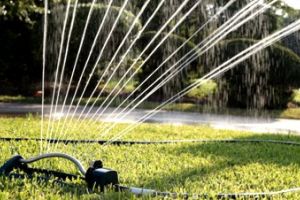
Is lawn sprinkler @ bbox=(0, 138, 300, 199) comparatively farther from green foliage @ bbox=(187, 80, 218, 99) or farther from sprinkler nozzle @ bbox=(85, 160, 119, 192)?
green foliage @ bbox=(187, 80, 218, 99)

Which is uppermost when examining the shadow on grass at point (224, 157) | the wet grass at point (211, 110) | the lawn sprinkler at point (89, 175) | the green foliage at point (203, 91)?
the green foliage at point (203, 91)

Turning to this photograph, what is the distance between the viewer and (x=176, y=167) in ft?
15.9

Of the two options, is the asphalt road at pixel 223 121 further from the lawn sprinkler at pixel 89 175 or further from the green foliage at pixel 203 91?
Answer: the lawn sprinkler at pixel 89 175

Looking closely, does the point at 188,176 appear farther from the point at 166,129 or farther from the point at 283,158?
the point at 166,129

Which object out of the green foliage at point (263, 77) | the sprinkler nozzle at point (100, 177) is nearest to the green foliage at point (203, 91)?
the green foliage at point (263, 77)

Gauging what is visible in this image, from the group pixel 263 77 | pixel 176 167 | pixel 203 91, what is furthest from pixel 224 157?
pixel 203 91

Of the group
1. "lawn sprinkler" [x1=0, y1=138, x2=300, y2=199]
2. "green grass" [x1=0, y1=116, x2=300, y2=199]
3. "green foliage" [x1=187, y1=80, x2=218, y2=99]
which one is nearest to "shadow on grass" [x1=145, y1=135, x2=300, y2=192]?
"green grass" [x1=0, y1=116, x2=300, y2=199]

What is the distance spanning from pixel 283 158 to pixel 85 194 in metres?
3.01

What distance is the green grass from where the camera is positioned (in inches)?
145

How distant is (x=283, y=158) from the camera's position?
586 centimetres

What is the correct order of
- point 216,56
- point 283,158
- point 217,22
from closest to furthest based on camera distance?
point 283,158 → point 216,56 → point 217,22

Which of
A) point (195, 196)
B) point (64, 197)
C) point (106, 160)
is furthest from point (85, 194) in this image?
point (106, 160)

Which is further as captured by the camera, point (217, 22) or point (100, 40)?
point (217, 22)

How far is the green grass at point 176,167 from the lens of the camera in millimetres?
3688
